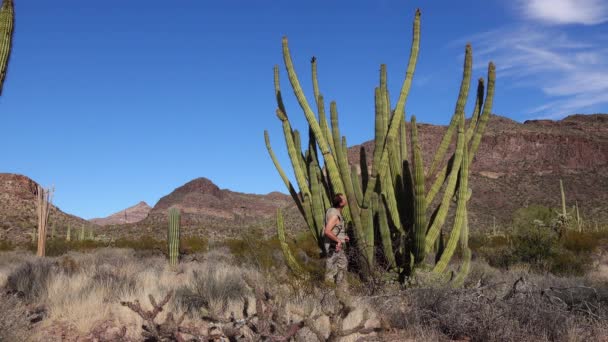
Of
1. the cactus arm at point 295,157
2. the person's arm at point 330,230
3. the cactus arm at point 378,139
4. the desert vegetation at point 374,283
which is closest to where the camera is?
the desert vegetation at point 374,283

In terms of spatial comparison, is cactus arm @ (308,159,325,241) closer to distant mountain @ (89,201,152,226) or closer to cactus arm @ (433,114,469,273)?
cactus arm @ (433,114,469,273)

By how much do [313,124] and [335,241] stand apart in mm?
1998

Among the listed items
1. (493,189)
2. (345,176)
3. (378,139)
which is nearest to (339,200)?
(345,176)

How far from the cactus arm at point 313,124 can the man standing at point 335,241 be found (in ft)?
1.74

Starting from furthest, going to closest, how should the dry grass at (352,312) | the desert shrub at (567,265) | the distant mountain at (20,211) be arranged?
the distant mountain at (20,211) → the desert shrub at (567,265) → the dry grass at (352,312)

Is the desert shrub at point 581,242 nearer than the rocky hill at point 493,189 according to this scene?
Yes

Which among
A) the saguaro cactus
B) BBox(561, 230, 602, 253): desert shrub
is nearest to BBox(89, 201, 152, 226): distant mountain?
the saguaro cactus

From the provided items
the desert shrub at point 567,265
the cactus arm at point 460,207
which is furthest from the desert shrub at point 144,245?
the cactus arm at point 460,207

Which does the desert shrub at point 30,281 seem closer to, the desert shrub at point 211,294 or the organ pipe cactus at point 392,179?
the desert shrub at point 211,294

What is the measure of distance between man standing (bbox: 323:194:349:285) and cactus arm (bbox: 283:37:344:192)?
53 centimetres

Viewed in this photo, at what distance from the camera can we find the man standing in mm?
8070

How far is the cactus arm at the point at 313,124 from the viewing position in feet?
28.8

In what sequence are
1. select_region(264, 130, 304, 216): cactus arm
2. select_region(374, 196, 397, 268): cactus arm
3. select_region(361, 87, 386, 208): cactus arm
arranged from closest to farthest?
select_region(374, 196, 397, 268): cactus arm, select_region(361, 87, 386, 208): cactus arm, select_region(264, 130, 304, 216): cactus arm

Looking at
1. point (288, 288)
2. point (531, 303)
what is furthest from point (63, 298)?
point (531, 303)
